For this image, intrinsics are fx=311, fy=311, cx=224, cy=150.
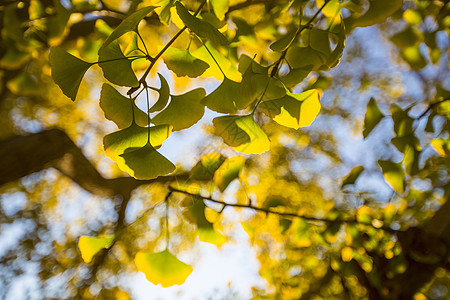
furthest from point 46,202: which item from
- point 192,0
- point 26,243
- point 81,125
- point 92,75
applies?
point 192,0

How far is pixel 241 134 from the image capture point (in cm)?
35

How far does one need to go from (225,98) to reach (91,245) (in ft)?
0.95

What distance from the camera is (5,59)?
79 cm

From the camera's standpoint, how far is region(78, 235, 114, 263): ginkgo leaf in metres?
0.43

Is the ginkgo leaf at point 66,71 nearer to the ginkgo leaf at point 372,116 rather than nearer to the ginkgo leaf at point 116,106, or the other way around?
the ginkgo leaf at point 116,106

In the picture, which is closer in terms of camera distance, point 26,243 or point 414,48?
point 414,48

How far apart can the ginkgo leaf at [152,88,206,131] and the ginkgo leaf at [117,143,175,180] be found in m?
0.06

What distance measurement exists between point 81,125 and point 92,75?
0.42 meters

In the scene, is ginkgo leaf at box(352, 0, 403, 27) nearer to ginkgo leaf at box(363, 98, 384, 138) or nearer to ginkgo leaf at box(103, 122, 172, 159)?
ginkgo leaf at box(363, 98, 384, 138)

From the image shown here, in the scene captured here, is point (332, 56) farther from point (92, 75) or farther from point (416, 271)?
point (92, 75)

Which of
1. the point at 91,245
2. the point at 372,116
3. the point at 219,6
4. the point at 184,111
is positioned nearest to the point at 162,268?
the point at 91,245

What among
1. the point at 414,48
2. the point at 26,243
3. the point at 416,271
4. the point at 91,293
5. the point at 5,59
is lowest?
the point at 91,293

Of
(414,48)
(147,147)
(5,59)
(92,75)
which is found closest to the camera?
(147,147)

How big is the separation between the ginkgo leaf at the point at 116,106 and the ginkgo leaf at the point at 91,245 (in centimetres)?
19
